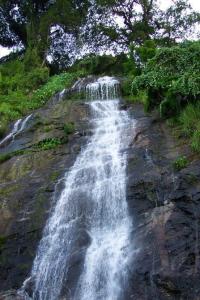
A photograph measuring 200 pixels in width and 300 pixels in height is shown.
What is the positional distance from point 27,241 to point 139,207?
290cm

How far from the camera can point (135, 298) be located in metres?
9.03

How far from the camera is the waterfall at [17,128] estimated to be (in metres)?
17.3

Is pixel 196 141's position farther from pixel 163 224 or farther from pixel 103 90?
Result: pixel 103 90

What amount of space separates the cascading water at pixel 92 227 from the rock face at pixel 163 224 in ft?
0.99

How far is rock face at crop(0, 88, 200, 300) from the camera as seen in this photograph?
924 centimetres

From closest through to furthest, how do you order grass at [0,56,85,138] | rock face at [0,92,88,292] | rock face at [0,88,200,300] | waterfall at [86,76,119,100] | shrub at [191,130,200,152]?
rock face at [0,88,200,300] → rock face at [0,92,88,292] → shrub at [191,130,200,152] → waterfall at [86,76,119,100] → grass at [0,56,85,138]

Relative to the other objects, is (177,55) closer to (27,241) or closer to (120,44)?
(27,241)

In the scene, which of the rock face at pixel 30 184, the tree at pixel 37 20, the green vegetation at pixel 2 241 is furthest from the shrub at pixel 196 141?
the tree at pixel 37 20

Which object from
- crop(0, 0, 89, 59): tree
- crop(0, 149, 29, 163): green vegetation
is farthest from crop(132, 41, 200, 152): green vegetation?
A: crop(0, 0, 89, 59): tree

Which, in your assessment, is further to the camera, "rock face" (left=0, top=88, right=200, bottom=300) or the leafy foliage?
the leafy foliage

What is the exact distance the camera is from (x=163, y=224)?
10.2 m

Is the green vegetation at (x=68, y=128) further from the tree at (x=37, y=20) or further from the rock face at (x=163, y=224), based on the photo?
the tree at (x=37, y=20)

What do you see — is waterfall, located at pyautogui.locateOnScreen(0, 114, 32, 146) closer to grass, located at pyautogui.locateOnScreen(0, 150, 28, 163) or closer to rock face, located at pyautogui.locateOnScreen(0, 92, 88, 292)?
rock face, located at pyautogui.locateOnScreen(0, 92, 88, 292)

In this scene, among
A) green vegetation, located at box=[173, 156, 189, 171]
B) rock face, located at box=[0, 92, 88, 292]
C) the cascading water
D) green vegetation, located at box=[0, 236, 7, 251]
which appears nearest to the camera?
the cascading water
